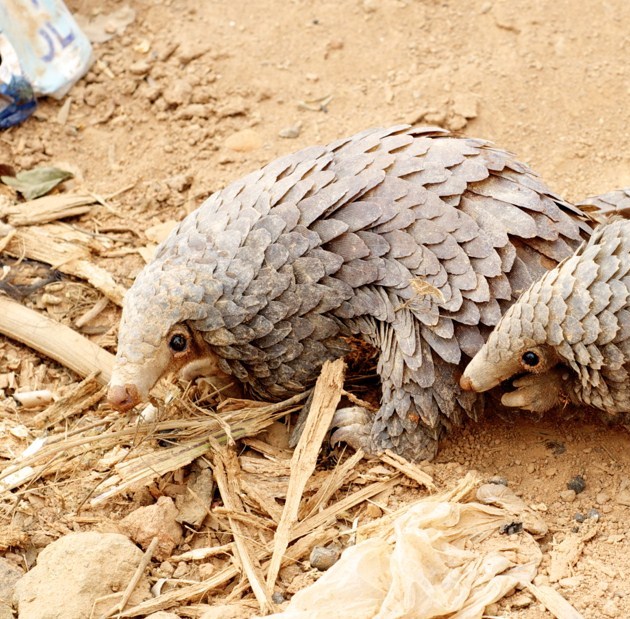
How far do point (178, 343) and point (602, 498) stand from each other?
1968mm

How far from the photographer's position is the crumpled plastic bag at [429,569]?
331 cm

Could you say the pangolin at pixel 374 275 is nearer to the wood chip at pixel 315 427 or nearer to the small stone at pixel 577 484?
the wood chip at pixel 315 427

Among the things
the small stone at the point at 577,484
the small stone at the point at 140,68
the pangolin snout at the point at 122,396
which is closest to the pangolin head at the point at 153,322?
the pangolin snout at the point at 122,396

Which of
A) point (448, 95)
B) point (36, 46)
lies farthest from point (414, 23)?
point (36, 46)

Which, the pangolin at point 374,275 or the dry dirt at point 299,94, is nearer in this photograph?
the pangolin at point 374,275

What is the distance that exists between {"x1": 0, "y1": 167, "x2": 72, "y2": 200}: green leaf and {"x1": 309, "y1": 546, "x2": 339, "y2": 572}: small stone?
324 cm

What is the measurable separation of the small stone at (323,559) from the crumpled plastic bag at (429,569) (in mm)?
208

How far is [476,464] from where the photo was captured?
440 centimetres

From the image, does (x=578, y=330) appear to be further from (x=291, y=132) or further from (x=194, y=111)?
(x=194, y=111)

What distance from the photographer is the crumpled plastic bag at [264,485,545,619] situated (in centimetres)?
331

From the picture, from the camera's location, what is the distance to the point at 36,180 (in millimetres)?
6082

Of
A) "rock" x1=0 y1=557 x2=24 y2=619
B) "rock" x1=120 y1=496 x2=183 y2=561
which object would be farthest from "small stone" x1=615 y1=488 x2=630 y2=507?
"rock" x1=0 y1=557 x2=24 y2=619

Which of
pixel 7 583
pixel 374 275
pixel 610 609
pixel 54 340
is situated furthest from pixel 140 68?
pixel 610 609

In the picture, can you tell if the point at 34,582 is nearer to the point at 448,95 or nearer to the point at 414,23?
the point at 448,95
